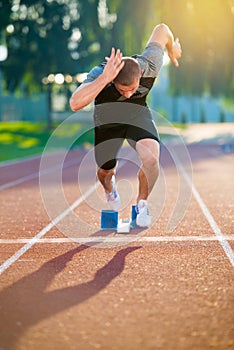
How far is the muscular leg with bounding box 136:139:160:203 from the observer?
657 cm

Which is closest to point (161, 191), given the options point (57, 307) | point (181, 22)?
point (57, 307)

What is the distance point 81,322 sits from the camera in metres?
3.69

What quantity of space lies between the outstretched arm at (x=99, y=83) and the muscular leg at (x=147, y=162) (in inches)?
44.6

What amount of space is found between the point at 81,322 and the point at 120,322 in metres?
0.23

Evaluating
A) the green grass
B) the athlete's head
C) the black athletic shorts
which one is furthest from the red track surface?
the green grass

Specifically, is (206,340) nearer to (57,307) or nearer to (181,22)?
(57,307)

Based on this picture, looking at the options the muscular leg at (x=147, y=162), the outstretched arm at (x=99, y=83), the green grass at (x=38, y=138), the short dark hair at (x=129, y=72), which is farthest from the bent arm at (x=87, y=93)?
the green grass at (x=38, y=138)

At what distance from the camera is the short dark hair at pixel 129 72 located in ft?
18.9

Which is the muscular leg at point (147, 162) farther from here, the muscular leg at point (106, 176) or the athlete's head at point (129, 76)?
the athlete's head at point (129, 76)

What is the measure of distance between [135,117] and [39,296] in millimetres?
2841

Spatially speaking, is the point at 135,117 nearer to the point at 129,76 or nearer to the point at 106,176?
the point at 106,176

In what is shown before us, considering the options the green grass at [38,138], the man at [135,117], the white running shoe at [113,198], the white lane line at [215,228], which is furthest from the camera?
the green grass at [38,138]

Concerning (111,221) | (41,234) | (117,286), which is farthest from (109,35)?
(117,286)

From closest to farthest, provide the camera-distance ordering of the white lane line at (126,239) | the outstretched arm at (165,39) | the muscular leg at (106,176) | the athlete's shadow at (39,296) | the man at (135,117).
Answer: the athlete's shadow at (39,296) → the man at (135,117) → the white lane line at (126,239) → the outstretched arm at (165,39) → the muscular leg at (106,176)
